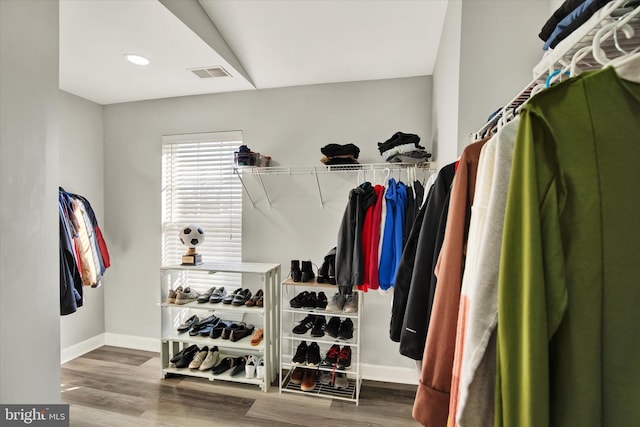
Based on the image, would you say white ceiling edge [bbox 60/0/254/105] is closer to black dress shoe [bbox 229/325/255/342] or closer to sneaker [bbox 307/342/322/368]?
black dress shoe [bbox 229/325/255/342]

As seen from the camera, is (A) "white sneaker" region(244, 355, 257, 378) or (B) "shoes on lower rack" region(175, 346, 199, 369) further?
(B) "shoes on lower rack" region(175, 346, 199, 369)

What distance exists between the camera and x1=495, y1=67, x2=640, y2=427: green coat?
1.39ft

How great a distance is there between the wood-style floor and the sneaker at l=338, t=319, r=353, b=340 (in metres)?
0.46

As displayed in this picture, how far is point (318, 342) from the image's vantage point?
233 cm

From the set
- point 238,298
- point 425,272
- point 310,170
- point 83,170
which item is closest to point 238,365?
point 238,298

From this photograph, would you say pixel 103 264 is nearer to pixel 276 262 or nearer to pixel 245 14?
pixel 276 262

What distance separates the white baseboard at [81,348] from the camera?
2533mm

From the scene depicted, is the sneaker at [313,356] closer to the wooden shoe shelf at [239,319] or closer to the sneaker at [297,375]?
the sneaker at [297,375]

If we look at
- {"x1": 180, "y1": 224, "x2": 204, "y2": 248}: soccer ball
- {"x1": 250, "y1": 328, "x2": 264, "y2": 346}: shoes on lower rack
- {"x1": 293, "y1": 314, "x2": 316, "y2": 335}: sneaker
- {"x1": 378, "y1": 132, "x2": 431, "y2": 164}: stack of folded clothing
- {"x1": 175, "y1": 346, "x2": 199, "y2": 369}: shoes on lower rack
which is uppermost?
{"x1": 378, "y1": 132, "x2": 431, "y2": 164}: stack of folded clothing

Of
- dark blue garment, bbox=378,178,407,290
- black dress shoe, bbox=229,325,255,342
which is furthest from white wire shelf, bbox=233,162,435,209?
black dress shoe, bbox=229,325,255,342

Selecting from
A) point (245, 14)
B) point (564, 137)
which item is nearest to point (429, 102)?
point (245, 14)

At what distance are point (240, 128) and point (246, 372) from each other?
2.08 m

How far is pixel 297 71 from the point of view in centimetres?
224

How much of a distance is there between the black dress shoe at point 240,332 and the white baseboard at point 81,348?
1.61m
